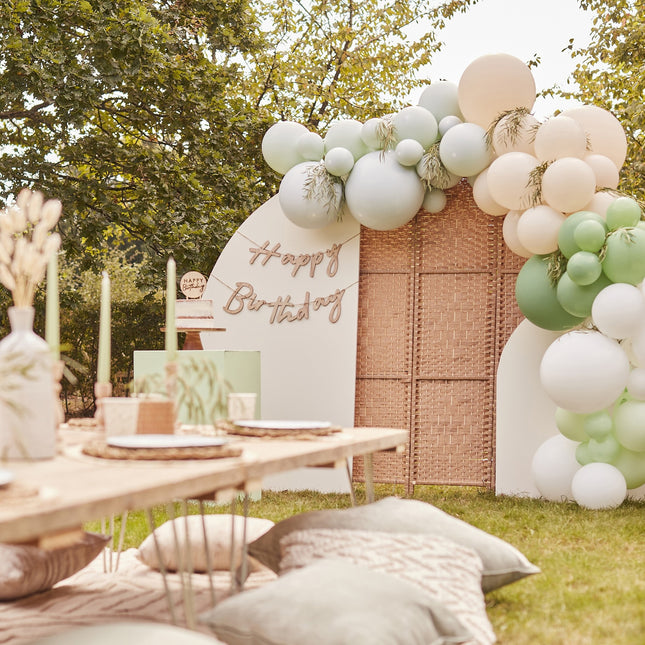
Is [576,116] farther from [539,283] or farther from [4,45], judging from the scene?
[4,45]

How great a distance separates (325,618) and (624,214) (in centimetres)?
333

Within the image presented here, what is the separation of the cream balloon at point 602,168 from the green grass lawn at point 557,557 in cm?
181

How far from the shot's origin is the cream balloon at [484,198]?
5164 mm

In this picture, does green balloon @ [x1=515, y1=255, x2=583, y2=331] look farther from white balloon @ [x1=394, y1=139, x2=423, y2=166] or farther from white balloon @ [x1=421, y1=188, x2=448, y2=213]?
white balloon @ [x1=394, y1=139, x2=423, y2=166]

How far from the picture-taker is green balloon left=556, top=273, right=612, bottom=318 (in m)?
4.59

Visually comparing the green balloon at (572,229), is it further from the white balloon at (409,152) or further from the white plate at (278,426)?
the white plate at (278,426)

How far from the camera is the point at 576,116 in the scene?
5004 millimetres

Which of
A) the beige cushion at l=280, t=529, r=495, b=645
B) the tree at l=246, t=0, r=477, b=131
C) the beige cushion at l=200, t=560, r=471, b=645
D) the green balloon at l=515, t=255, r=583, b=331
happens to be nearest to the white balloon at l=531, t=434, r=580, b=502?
the green balloon at l=515, t=255, r=583, b=331

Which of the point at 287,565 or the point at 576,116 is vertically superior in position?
the point at 576,116

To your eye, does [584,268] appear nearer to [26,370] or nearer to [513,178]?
[513,178]

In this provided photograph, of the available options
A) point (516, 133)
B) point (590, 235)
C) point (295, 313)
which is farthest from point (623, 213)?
point (295, 313)

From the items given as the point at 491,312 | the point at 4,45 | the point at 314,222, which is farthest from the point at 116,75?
the point at 491,312

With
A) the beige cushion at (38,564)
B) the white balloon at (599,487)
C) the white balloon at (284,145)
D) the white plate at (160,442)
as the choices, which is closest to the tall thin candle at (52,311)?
the white plate at (160,442)

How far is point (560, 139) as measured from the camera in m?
4.69
